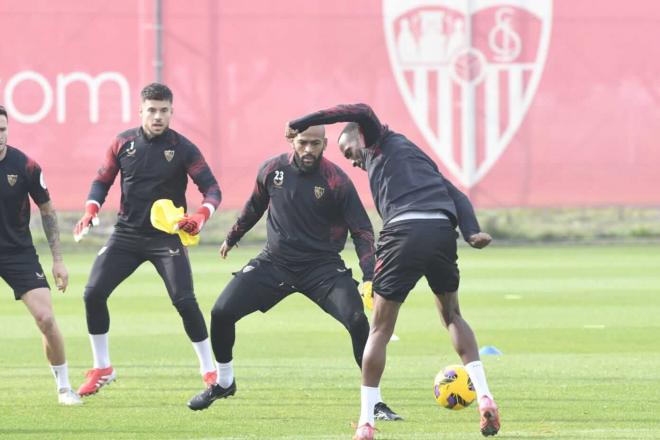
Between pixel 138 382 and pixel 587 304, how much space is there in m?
7.82

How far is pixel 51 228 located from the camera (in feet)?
34.2

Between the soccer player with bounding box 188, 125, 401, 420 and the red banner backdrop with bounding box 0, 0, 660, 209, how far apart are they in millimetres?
16393

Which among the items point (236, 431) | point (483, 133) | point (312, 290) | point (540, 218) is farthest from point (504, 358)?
point (540, 218)

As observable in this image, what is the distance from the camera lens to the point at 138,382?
11602mm

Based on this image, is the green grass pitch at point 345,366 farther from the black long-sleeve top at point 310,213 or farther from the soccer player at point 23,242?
the black long-sleeve top at point 310,213

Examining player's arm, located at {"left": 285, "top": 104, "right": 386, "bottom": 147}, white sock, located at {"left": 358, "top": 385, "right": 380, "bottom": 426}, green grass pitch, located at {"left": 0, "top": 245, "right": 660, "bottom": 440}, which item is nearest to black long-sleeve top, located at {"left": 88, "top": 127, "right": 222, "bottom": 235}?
green grass pitch, located at {"left": 0, "top": 245, "right": 660, "bottom": 440}

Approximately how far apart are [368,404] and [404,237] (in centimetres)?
98

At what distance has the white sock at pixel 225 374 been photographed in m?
10.2

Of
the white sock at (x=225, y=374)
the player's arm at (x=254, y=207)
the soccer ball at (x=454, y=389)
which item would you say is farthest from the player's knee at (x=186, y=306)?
the soccer ball at (x=454, y=389)

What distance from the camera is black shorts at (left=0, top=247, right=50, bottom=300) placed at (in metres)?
10.2

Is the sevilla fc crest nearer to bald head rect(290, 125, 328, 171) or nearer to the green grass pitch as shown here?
the green grass pitch

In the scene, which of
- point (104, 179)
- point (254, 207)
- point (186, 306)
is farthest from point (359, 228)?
point (104, 179)

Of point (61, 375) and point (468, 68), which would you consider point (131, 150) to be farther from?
point (468, 68)

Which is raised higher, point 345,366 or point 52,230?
point 52,230
